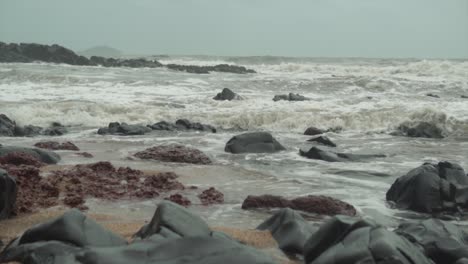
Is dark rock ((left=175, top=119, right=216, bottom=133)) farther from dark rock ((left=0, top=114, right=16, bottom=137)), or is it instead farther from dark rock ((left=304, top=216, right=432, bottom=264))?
dark rock ((left=304, top=216, right=432, bottom=264))

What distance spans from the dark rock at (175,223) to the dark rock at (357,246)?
857mm

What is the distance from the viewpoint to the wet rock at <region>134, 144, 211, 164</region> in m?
9.02

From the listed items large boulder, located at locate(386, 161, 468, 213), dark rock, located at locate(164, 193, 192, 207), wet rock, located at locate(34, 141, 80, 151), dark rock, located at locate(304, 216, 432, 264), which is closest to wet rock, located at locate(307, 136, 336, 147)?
large boulder, located at locate(386, 161, 468, 213)

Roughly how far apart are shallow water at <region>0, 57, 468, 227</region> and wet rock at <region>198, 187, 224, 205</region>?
0.11m

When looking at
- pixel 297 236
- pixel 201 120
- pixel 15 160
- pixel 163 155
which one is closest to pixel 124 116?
pixel 201 120

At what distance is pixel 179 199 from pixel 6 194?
2058 millimetres

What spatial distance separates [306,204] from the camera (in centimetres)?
599

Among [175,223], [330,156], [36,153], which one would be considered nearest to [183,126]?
[330,156]

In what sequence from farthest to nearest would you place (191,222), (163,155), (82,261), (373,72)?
(373,72)
(163,155)
(191,222)
(82,261)

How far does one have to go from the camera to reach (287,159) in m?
9.52

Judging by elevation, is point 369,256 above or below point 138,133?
above

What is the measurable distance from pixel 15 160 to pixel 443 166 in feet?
20.1

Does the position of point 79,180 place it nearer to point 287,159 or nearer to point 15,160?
point 15,160

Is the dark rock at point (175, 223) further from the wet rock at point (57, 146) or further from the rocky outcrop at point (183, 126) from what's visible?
the rocky outcrop at point (183, 126)
